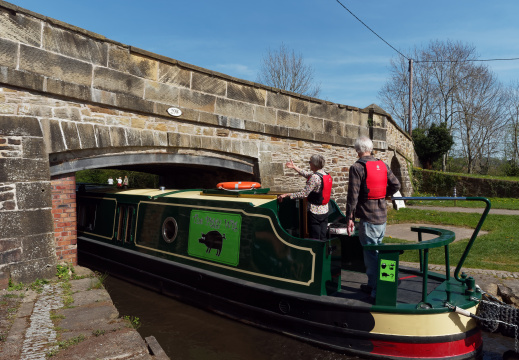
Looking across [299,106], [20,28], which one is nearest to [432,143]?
[299,106]

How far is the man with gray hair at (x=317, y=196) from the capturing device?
15.9 ft

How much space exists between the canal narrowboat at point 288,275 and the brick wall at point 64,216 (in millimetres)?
794

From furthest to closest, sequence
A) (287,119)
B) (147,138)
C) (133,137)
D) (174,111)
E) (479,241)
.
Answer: (287,119) → (479,241) → (174,111) → (147,138) → (133,137)

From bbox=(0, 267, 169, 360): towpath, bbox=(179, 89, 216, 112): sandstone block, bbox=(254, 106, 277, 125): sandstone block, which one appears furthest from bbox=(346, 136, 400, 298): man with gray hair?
bbox=(254, 106, 277, 125): sandstone block

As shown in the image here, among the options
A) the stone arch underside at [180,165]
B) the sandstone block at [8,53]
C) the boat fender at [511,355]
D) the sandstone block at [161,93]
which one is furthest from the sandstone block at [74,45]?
the boat fender at [511,355]

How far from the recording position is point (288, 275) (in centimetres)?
468

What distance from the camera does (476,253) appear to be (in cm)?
776

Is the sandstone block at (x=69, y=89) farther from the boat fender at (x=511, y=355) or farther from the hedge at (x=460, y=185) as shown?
the hedge at (x=460, y=185)

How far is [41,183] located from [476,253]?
7659mm

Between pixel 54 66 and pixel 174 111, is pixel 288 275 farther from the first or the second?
pixel 54 66

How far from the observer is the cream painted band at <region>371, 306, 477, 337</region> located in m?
4.00

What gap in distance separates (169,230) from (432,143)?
21.4 meters

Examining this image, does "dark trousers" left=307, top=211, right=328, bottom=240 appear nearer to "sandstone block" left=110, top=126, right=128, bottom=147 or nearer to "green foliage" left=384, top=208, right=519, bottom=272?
"green foliage" left=384, top=208, right=519, bottom=272

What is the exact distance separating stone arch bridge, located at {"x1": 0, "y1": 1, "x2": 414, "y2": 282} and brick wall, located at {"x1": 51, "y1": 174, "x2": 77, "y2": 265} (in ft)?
0.05
